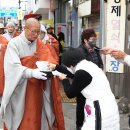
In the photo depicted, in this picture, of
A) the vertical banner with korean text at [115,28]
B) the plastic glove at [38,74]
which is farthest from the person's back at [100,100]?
the vertical banner with korean text at [115,28]

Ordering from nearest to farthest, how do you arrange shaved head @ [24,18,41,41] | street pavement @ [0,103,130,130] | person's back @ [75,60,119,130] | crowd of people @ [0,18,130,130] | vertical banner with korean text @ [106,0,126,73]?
person's back @ [75,60,119,130] → crowd of people @ [0,18,130,130] → shaved head @ [24,18,41,41] → street pavement @ [0,103,130,130] → vertical banner with korean text @ [106,0,126,73]

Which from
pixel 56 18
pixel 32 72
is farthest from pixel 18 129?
pixel 56 18

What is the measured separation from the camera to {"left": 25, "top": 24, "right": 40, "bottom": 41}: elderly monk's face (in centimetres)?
463

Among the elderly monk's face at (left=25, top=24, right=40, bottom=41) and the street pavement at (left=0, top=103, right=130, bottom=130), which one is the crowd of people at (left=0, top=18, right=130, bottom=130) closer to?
the elderly monk's face at (left=25, top=24, right=40, bottom=41)

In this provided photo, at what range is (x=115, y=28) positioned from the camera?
8.17 metres

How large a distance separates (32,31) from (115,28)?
12.5 feet

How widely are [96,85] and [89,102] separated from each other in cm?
18

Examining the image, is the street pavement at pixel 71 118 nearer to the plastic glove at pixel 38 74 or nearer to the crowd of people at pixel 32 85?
the crowd of people at pixel 32 85

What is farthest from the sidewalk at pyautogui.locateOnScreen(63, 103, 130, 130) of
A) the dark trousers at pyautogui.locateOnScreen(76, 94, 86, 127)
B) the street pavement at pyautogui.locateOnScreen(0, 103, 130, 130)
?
→ the dark trousers at pyautogui.locateOnScreen(76, 94, 86, 127)

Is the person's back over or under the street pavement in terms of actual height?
over

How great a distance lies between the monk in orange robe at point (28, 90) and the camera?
464 cm

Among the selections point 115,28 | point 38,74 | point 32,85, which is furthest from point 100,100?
point 115,28

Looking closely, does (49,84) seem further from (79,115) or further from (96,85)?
(96,85)

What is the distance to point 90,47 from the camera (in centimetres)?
620
